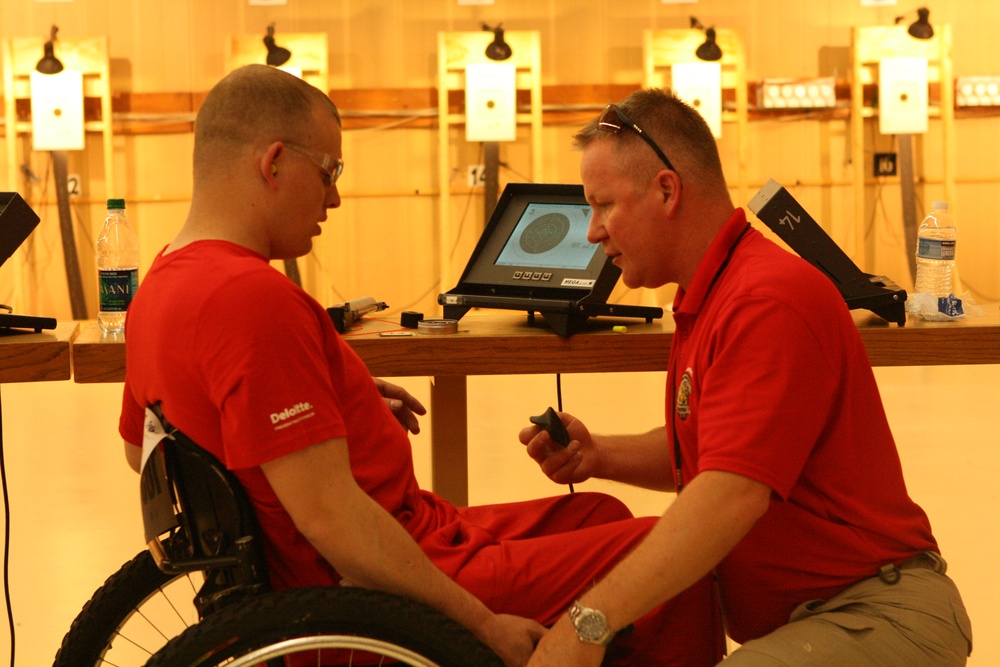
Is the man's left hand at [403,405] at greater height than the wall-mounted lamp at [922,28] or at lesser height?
lesser

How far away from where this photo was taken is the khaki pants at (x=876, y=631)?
4.09ft

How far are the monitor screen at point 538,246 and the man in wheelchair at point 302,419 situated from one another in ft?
2.00

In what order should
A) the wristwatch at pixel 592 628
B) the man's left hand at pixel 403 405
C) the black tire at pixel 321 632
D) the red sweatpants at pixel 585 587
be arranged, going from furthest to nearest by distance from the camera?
the man's left hand at pixel 403 405
the red sweatpants at pixel 585 587
the wristwatch at pixel 592 628
the black tire at pixel 321 632

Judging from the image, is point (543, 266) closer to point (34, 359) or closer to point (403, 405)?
point (403, 405)

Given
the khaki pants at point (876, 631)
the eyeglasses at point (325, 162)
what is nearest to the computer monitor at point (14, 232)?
the eyeglasses at point (325, 162)

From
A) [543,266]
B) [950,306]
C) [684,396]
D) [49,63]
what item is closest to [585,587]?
[684,396]

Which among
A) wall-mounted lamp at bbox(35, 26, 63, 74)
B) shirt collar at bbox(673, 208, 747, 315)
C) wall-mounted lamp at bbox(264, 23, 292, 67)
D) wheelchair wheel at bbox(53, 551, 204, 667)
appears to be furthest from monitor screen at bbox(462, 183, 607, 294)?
wall-mounted lamp at bbox(35, 26, 63, 74)

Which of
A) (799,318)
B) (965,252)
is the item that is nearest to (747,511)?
(799,318)

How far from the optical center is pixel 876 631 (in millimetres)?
1266

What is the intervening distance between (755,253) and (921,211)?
18.3 feet

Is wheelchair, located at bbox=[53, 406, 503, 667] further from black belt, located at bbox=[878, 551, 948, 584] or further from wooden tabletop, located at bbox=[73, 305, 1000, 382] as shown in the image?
wooden tabletop, located at bbox=[73, 305, 1000, 382]

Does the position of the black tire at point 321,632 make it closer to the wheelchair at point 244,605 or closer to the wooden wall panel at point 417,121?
the wheelchair at point 244,605

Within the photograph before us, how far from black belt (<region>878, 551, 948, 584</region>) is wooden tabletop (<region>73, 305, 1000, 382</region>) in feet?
2.02

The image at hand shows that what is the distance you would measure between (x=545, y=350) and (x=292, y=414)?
2.78 ft
